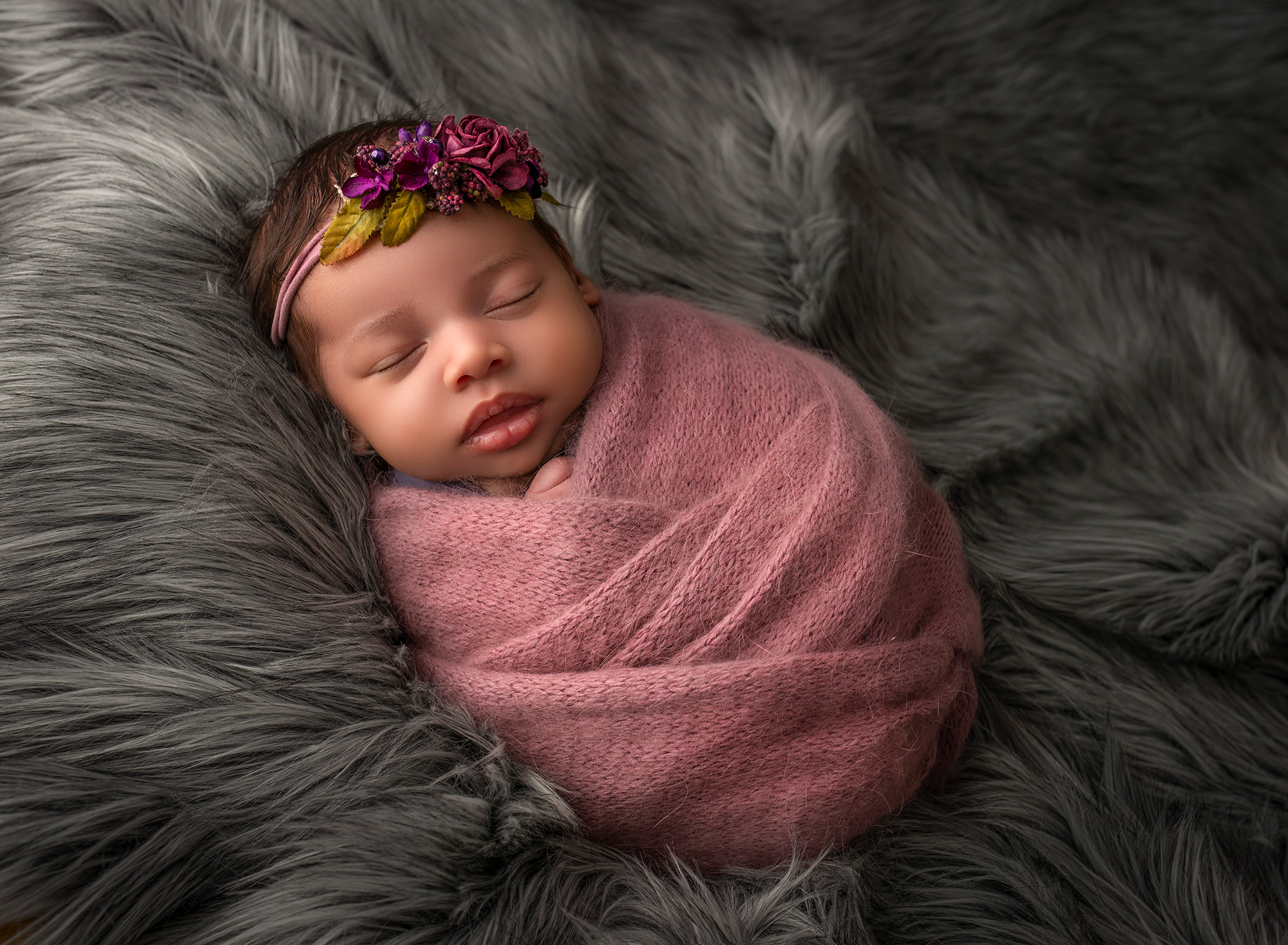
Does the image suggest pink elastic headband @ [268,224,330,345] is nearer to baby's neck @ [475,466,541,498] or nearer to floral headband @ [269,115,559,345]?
floral headband @ [269,115,559,345]

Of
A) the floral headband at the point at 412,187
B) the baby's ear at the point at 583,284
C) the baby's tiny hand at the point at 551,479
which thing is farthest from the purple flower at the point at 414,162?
the baby's tiny hand at the point at 551,479

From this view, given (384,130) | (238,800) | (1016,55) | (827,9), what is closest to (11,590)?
(238,800)

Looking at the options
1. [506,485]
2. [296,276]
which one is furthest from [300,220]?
[506,485]

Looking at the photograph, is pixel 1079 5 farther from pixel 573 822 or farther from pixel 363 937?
pixel 363 937

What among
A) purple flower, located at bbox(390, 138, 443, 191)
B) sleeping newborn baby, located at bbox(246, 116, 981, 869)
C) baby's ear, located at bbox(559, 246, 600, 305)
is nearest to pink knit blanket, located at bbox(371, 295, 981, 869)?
sleeping newborn baby, located at bbox(246, 116, 981, 869)

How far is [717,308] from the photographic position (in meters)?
0.98

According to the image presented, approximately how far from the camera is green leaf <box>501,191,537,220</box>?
0.78 metres

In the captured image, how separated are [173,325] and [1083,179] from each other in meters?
1.08

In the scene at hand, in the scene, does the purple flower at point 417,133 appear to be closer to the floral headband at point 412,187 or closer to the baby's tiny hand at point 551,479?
the floral headband at point 412,187

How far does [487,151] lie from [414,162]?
0.20 ft

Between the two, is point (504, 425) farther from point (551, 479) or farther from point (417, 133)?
point (417, 133)

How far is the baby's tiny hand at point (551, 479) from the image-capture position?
0.79 meters

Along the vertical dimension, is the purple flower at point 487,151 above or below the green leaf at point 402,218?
above

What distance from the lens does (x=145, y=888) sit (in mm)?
551
